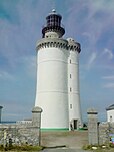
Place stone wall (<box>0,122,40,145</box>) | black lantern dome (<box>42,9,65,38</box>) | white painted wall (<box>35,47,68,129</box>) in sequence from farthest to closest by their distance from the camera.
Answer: black lantern dome (<box>42,9,65,38</box>) → white painted wall (<box>35,47,68,129</box>) → stone wall (<box>0,122,40,145</box>)

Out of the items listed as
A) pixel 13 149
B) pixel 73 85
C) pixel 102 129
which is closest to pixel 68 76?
pixel 73 85

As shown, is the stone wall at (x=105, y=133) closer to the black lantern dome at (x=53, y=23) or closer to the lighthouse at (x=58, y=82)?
the lighthouse at (x=58, y=82)

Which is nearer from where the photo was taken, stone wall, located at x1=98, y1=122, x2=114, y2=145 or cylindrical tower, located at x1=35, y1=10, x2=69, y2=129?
stone wall, located at x1=98, y1=122, x2=114, y2=145

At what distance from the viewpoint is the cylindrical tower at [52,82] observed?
33031 millimetres

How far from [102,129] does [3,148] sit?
7.72 meters

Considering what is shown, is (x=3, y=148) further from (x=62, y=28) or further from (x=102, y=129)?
(x=62, y=28)

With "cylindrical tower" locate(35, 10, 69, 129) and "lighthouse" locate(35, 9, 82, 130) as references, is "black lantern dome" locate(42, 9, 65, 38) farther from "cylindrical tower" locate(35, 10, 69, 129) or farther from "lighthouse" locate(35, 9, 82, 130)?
"cylindrical tower" locate(35, 10, 69, 129)

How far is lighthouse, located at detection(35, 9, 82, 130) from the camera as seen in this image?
109 feet

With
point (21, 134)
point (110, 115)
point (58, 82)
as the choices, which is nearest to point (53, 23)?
point (58, 82)

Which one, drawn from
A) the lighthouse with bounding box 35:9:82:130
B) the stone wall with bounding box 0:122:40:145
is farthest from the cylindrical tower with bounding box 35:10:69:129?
the stone wall with bounding box 0:122:40:145

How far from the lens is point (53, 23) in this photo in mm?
38844

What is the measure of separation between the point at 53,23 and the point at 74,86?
12587 millimetres

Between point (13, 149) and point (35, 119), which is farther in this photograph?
point (35, 119)

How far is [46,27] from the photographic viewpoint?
3900cm
